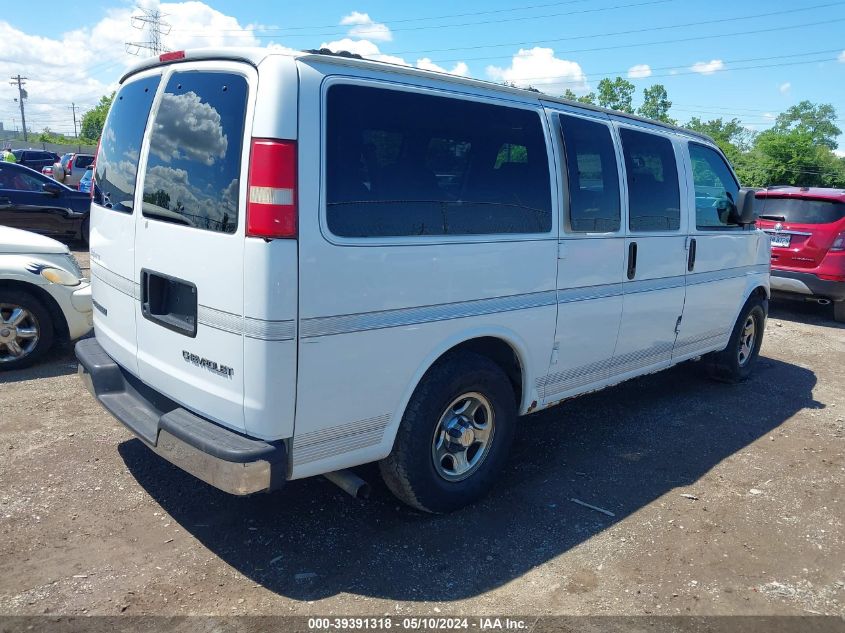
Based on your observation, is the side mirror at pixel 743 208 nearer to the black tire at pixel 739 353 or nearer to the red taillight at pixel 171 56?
the black tire at pixel 739 353

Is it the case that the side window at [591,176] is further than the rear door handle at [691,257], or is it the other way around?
the rear door handle at [691,257]

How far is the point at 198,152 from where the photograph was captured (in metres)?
3.08

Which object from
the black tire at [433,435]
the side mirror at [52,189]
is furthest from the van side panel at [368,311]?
the side mirror at [52,189]

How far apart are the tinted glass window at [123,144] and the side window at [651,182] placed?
123 inches

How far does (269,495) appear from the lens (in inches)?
155

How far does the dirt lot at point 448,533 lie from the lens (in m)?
3.10

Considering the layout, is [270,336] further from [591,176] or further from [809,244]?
[809,244]

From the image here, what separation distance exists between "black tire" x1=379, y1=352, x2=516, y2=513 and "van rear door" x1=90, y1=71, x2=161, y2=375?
1.53 metres

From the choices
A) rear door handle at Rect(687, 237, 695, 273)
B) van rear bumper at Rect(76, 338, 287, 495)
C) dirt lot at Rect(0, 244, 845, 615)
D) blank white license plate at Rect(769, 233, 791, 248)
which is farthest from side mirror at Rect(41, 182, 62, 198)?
blank white license plate at Rect(769, 233, 791, 248)

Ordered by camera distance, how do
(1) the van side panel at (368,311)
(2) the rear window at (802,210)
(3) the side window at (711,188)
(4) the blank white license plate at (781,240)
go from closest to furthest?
1. (1) the van side panel at (368,311)
2. (3) the side window at (711,188)
3. (2) the rear window at (802,210)
4. (4) the blank white license plate at (781,240)

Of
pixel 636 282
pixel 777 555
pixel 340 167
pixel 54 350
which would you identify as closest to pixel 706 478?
pixel 777 555

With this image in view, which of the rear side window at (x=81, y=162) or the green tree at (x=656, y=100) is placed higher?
the green tree at (x=656, y=100)

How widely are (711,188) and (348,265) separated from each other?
3946mm

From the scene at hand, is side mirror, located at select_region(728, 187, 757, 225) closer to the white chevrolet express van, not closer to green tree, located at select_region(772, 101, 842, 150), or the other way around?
the white chevrolet express van
